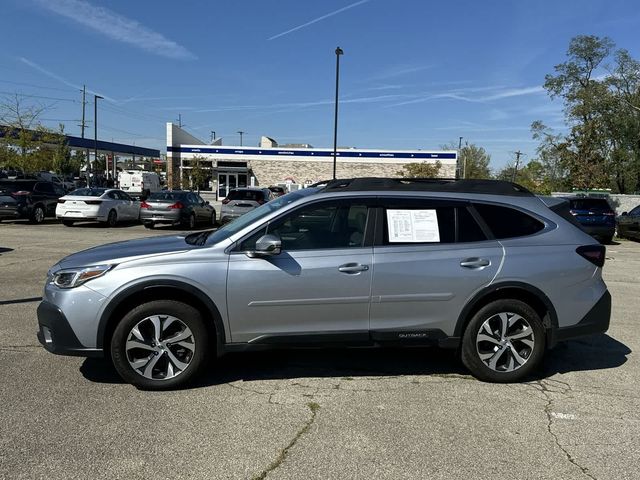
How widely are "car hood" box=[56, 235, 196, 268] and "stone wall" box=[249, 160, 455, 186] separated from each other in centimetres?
4366

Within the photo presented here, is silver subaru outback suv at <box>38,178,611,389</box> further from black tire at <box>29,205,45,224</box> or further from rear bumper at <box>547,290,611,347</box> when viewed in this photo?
black tire at <box>29,205,45,224</box>

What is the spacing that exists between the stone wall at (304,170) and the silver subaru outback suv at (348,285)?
4356 cm

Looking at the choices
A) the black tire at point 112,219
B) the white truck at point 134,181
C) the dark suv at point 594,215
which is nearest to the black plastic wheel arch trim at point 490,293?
the dark suv at point 594,215

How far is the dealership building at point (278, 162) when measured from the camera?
47.8 metres

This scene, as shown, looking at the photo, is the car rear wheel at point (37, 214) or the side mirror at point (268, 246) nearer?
the side mirror at point (268, 246)

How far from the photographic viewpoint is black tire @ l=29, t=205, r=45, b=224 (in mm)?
19873

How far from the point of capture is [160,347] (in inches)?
167

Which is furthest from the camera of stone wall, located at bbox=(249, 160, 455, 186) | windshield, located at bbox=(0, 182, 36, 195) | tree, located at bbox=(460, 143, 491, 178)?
tree, located at bbox=(460, 143, 491, 178)

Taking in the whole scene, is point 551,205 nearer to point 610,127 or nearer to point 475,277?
point 475,277

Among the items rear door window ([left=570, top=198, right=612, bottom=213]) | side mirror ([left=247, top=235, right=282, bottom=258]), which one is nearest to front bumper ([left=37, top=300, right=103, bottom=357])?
side mirror ([left=247, top=235, right=282, bottom=258])

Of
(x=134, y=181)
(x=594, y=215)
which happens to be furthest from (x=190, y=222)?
(x=134, y=181)

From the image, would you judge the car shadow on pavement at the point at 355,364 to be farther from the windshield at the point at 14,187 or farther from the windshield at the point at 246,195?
the windshield at the point at 14,187

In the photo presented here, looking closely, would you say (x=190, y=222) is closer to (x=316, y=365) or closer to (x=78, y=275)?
(x=316, y=365)

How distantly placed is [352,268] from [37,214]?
1930cm
